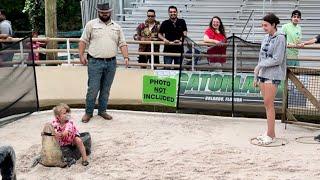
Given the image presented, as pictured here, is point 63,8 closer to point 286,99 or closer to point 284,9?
point 284,9

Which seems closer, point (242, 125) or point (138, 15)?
point (242, 125)

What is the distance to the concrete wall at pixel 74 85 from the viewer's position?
36.3ft

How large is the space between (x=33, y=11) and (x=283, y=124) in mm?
A: 29892

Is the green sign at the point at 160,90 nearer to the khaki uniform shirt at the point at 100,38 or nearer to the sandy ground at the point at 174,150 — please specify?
the sandy ground at the point at 174,150

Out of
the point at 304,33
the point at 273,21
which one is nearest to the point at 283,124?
the point at 273,21

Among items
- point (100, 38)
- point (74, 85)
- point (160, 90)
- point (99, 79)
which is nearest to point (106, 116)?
point (99, 79)

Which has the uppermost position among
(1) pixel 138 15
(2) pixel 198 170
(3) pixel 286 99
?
(1) pixel 138 15

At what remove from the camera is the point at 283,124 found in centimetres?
892

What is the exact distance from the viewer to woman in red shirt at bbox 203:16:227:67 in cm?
962

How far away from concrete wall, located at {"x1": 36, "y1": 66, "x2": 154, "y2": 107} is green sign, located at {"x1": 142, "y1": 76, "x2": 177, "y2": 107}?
2.36 ft

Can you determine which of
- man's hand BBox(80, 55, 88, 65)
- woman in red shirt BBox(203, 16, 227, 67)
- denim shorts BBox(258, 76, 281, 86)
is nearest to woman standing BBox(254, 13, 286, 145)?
denim shorts BBox(258, 76, 281, 86)

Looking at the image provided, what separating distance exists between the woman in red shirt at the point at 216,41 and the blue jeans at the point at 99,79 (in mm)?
1770

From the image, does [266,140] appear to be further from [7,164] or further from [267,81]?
[7,164]

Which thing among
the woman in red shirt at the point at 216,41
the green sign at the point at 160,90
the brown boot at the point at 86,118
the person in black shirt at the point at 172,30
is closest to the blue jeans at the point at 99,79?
the brown boot at the point at 86,118
